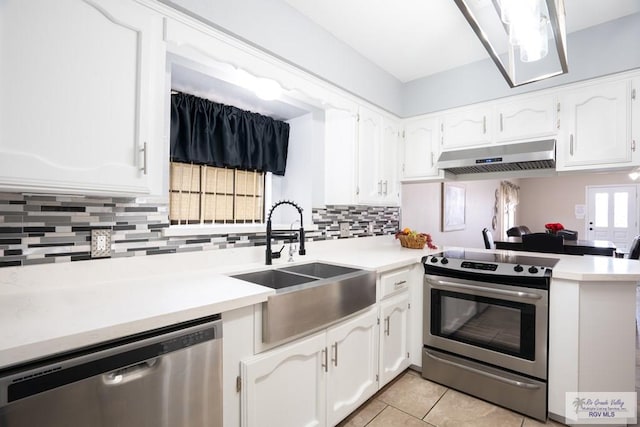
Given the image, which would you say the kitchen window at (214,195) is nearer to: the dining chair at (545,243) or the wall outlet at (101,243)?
the wall outlet at (101,243)

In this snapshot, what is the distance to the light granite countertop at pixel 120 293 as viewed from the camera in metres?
0.81

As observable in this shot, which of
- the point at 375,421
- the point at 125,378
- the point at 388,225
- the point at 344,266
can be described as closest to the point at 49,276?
the point at 125,378

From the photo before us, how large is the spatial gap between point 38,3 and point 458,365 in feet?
8.95

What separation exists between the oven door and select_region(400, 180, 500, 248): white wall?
1227 millimetres

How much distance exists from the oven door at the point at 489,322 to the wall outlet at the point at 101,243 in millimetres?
1945

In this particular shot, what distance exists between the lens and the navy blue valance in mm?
1874

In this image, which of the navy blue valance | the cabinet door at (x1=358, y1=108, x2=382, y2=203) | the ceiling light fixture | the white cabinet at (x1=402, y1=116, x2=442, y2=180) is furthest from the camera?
the white cabinet at (x1=402, y1=116, x2=442, y2=180)

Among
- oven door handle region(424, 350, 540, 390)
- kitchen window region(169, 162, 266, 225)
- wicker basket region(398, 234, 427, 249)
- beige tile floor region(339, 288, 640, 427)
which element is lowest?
beige tile floor region(339, 288, 640, 427)

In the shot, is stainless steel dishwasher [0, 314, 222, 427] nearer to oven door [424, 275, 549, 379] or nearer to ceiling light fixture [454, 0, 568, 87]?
ceiling light fixture [454, 0, 568, 87]

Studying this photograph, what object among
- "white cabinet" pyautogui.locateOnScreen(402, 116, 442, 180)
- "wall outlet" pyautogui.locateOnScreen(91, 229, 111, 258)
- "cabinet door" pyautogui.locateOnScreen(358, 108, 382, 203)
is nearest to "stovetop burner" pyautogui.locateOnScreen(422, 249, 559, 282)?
"cabinet door" pyautogui.locateOnScreen(358, 108, 382, 203)

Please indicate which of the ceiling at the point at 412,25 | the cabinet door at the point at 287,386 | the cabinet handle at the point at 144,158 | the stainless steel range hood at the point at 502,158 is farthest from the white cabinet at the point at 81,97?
the stainless steel range hood at the point at 502,158

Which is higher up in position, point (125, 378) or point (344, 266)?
point (344, 266)

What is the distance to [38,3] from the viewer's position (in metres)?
0.98

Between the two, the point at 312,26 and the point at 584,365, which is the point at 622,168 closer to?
the point at 584,365
